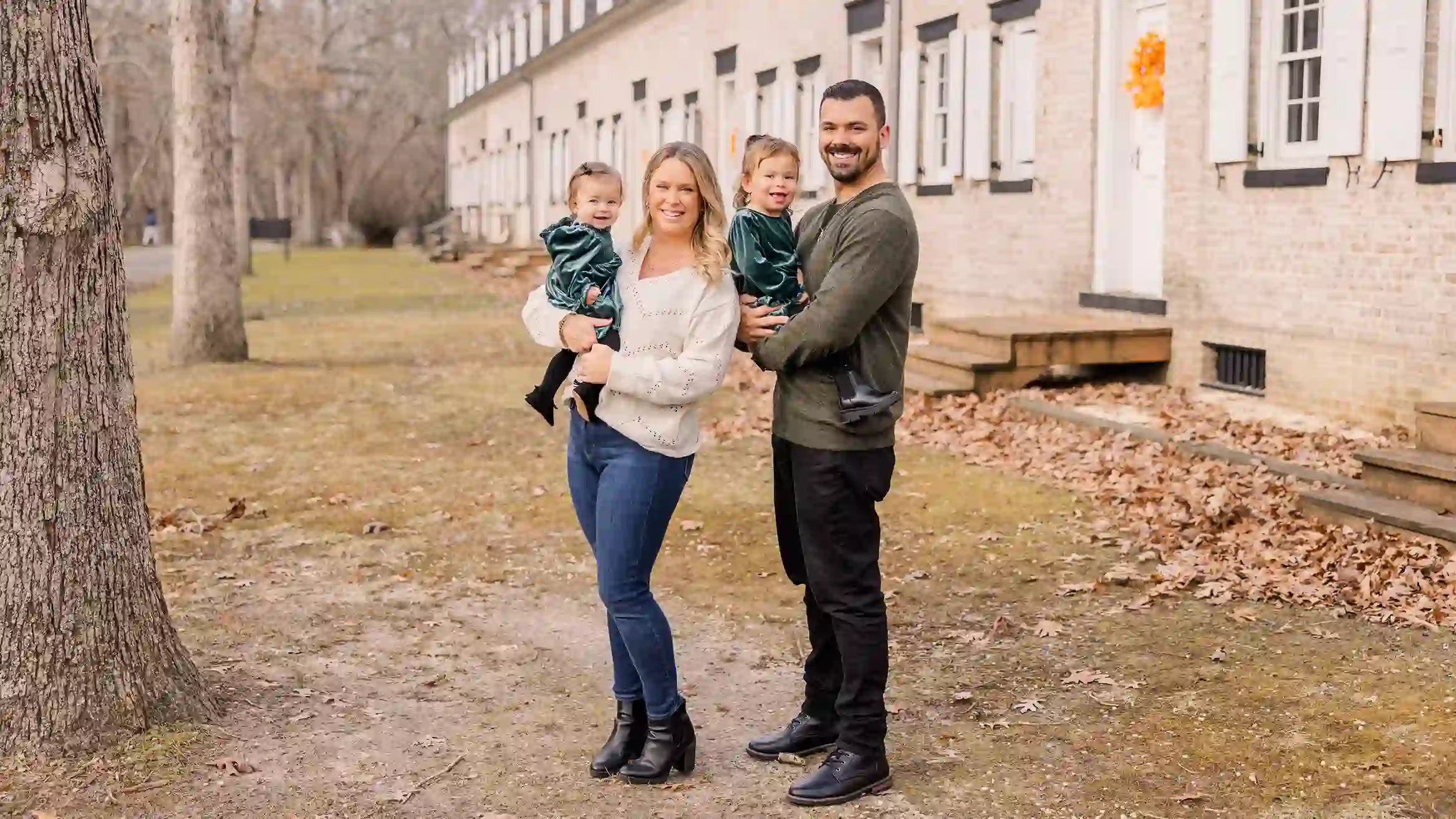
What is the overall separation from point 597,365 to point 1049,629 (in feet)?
9.52

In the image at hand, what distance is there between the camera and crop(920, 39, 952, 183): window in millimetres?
17531

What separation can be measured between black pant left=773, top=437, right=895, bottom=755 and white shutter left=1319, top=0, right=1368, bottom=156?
24.7ft

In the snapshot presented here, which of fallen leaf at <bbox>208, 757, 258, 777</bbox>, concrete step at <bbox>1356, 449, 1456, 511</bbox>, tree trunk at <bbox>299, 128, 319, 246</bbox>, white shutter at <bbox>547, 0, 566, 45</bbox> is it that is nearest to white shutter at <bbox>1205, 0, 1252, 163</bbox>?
concrete step at <bbox>1356, 449, 1456, 511</bbox>

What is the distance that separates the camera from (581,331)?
4.44 m

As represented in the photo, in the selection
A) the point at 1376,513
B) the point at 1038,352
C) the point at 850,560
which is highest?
the point at 1038,352

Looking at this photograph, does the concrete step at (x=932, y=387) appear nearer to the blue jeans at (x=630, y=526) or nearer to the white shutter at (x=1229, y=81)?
the white shutter at (x=1229, y=81)

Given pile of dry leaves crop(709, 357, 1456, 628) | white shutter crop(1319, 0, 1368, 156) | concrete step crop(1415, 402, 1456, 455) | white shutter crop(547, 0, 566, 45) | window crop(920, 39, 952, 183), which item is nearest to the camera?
pile of dry leaves crop(709, 357, 1456, 628)

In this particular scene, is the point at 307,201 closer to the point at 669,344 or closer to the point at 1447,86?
the point at 1447,86

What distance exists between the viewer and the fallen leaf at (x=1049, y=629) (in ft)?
21.1

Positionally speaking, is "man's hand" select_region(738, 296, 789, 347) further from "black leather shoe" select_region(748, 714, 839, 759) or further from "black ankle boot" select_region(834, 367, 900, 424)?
"black leather shoe" select_region(748, 714, 839, 759)

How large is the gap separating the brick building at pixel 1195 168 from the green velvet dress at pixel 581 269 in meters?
7.52

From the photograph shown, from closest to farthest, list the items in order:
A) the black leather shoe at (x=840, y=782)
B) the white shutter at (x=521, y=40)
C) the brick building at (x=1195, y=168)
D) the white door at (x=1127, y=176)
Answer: the black leather shoe at (x=840, y=782)
the brick building at (x=1195, y=168)
the white door at (x=1127, y=176)
the white shutter at (x=521, y=40)

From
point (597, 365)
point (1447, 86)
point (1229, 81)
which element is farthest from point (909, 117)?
point (597, 365)

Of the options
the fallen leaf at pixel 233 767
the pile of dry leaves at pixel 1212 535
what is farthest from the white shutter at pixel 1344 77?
the fallen leaf at pixel 233 767
